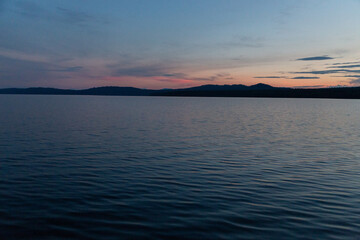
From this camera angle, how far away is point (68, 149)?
29.2m

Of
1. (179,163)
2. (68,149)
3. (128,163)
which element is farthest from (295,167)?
(68,149)

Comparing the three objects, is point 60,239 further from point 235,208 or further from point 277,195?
point 277,195

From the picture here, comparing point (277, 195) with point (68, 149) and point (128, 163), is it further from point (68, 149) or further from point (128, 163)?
point (68, 149)

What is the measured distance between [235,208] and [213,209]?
111cm

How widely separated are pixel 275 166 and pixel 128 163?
462 inches

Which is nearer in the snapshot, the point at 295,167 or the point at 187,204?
the point at 187,204

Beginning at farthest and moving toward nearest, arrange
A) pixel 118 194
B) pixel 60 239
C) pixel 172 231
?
pixel 118 194
pixel 172 231
pixel 60 239

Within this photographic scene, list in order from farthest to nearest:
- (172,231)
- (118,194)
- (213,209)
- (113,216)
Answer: (118,194) → (213,209) → (113,216) → (172,231)

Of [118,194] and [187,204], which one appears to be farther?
[118,194]

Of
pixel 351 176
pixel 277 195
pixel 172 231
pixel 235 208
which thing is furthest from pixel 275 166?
pixel 172 231

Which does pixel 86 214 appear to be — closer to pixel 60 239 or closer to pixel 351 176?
pixel 60 239

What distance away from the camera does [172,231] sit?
11914 millimetres

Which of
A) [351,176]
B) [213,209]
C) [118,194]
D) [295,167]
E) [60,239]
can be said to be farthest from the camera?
[295,167]

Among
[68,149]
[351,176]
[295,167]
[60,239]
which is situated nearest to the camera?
[60,239]
